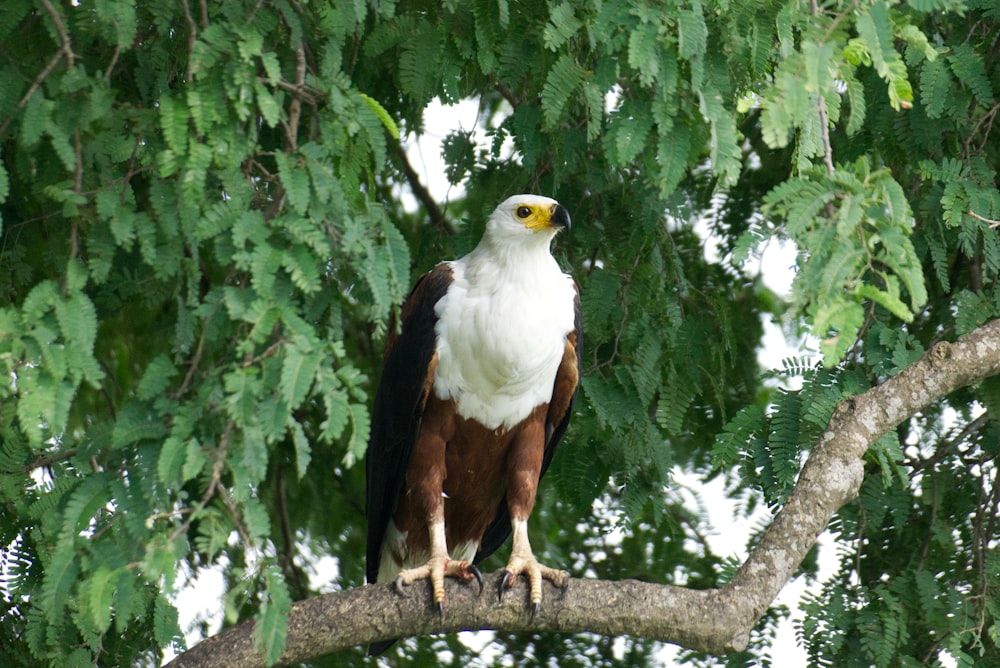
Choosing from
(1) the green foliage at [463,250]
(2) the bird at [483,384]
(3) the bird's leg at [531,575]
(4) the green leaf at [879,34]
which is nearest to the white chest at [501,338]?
(2) the bird at [483,384]

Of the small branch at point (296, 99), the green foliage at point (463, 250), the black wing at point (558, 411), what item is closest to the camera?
the green foliage at point (463, 250)

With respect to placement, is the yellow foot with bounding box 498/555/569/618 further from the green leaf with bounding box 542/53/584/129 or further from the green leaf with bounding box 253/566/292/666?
the green leaf with bounding box 542/53/584/129

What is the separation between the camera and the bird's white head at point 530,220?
4.40m

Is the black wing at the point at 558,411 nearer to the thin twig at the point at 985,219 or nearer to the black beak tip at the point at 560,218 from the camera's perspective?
the black beak tip at the point at 560,218

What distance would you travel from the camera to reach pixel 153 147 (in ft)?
10.4

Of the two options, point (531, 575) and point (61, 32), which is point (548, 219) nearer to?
point (531, 575)

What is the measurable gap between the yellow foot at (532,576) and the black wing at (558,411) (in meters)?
0.62

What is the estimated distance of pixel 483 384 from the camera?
4379 millimetres

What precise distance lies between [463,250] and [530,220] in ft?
2.02

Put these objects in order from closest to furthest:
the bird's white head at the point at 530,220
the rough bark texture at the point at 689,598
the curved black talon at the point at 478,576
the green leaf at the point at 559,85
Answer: the rough bark texture at the point at 689,598 → the green leaf at the point at 559,85 → the curved black talon at the point at 478,576 → the bird's white head at the point at 530,220

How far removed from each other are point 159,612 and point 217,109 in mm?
1394

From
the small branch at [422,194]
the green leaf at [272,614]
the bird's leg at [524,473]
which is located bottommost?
the green leaf at [272,614]

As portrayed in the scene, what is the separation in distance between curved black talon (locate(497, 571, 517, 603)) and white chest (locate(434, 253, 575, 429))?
1.98 feet

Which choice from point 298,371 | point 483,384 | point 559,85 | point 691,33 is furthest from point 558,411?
point 298,371
